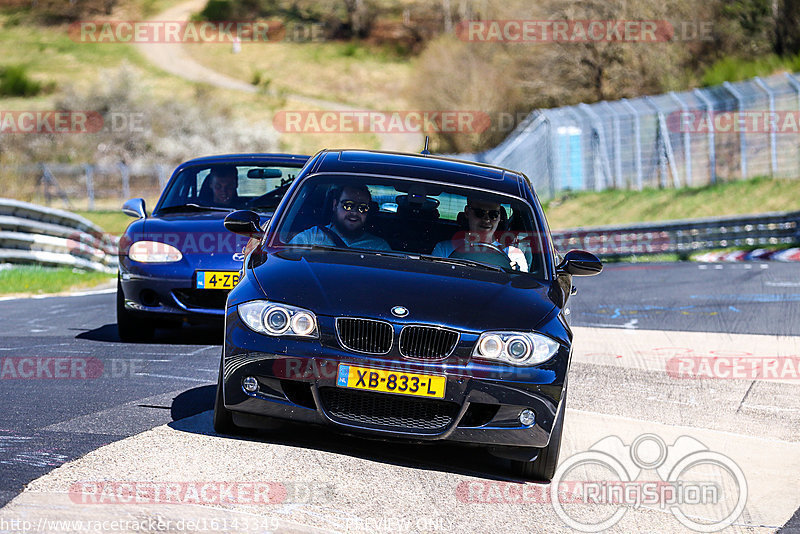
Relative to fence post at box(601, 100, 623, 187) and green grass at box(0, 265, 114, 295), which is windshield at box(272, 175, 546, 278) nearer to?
green grass at box(0, 265, 114, 295)

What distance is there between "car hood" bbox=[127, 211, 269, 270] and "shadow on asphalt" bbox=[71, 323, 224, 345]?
827 mm

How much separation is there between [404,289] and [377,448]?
85 centimetres

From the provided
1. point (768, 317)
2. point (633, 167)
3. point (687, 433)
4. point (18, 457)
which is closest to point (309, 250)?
point (18, 457)

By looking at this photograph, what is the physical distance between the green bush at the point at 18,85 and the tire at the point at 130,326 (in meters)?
68.0

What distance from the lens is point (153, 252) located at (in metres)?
9.79

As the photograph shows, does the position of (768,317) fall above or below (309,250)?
below

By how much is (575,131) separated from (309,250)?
30.9 m

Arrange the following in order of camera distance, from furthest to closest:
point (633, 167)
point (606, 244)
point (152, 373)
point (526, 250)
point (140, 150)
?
point (140, 150) < point (633, 167) < point (606, 244) < point (152, 373) < point (526, 250)

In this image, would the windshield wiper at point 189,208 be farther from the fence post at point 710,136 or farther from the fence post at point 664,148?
the fence post at point 664,148


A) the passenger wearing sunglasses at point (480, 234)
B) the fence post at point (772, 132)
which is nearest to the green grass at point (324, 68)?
the fence post at point (772, 132)

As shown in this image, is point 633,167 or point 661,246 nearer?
point 661,246

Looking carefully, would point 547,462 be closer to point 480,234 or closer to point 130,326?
point 480,234

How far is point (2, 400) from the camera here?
6.90 meters

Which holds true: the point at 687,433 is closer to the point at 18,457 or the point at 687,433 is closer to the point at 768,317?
the point at 18,457
